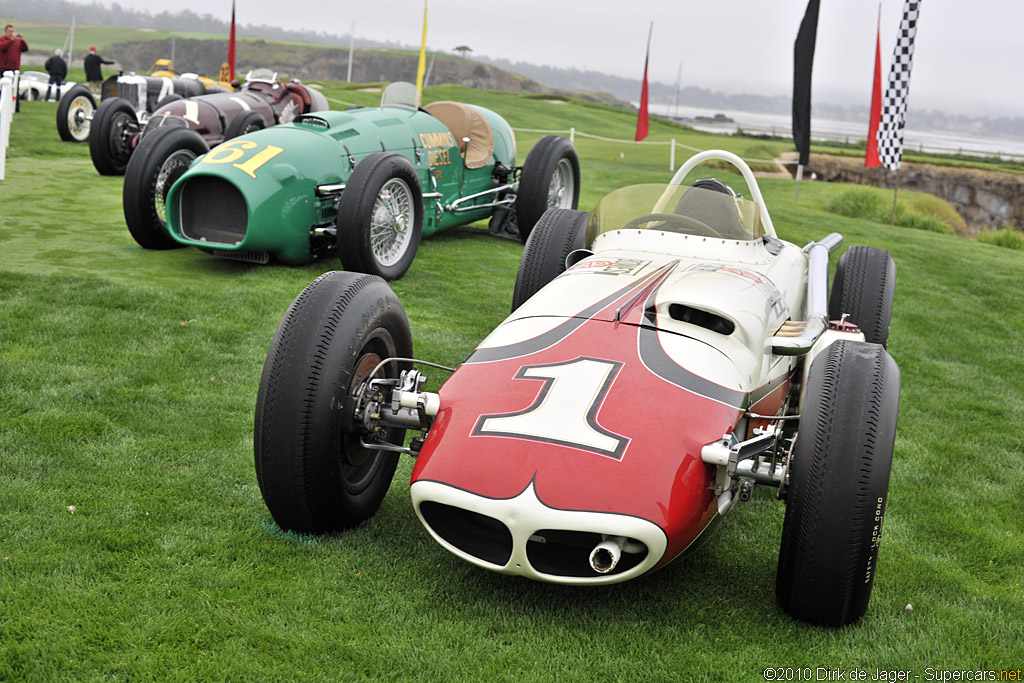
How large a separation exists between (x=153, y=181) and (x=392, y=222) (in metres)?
2.23

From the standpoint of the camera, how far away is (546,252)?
5430 millimetres

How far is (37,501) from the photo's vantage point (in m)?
3.61

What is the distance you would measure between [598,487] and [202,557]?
1602mm

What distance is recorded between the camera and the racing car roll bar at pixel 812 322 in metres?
3.54

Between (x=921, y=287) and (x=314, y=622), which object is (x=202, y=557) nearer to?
(x=314, y=622)

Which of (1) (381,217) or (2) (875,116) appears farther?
(2) (875,116)

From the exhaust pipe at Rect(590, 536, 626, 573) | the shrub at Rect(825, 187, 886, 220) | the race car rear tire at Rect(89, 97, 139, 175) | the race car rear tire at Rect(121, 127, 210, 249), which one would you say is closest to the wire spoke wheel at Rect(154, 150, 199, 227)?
the race car rear tire at Rect(121, 127, 210, 249)

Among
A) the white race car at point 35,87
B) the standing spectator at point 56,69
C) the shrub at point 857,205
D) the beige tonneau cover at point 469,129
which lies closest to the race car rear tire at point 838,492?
the beige tonneau cover at point 469,129

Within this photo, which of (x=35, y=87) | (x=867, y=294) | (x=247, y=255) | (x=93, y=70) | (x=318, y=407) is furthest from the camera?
(x=35, y=87)

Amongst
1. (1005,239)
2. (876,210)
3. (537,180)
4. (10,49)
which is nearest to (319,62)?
(10,49)

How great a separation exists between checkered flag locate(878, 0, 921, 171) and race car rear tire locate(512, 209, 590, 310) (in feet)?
30.1

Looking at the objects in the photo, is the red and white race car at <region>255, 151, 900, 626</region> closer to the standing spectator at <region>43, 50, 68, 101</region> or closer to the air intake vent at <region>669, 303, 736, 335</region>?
the air intake vent at <region>669, 303, 736, 335</region>

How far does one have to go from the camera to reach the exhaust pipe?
2734 millimetres

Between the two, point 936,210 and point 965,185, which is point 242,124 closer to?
point 936,210
